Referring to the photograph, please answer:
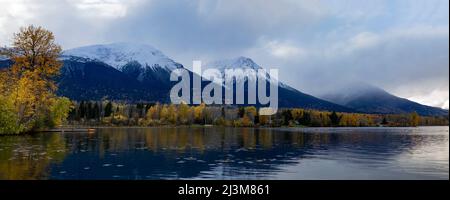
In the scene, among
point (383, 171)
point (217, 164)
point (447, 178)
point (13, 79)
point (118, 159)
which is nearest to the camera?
point (447, 178)

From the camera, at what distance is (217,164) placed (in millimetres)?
34156

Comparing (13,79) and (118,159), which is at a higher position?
(13,79)

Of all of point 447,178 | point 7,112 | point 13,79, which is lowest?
point 447,178
